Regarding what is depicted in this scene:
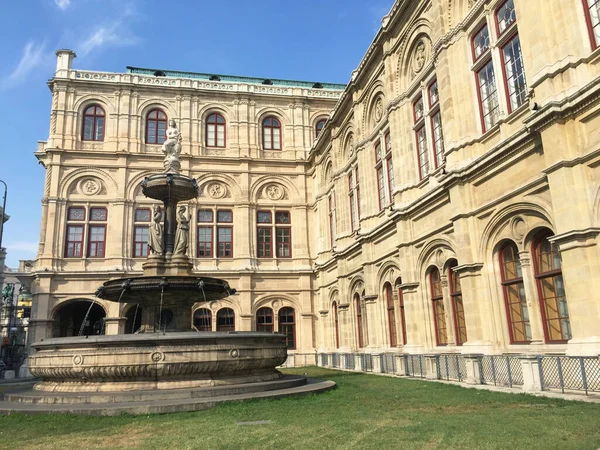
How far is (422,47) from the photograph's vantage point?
17422mm

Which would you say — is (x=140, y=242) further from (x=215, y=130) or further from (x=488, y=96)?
(x=488, y=96)

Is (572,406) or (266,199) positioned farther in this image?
(266,199)

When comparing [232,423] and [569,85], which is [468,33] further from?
[232,423]

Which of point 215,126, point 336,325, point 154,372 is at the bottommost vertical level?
point 154,372

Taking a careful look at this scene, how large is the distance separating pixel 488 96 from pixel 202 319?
20.8 meters

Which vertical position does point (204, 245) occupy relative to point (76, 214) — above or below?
below

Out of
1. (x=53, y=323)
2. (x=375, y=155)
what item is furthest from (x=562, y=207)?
(x=53, y=323)

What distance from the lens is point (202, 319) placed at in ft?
95.3

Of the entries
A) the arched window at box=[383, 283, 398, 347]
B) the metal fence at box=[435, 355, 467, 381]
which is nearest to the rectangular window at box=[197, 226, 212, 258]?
the arched window at box=[383, 283, 398, 347]

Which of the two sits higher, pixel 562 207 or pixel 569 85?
pixel 569 85

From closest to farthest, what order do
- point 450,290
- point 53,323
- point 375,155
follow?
point 450,290 < point 375,155 < point 53,323

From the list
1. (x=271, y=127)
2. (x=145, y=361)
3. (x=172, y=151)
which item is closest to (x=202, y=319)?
(x=271, y=127)

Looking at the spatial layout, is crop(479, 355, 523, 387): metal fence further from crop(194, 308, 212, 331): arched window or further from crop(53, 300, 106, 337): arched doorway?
crop(53, 300, 106, 337): arched doorway

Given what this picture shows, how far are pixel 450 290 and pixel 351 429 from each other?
930 centimetres
